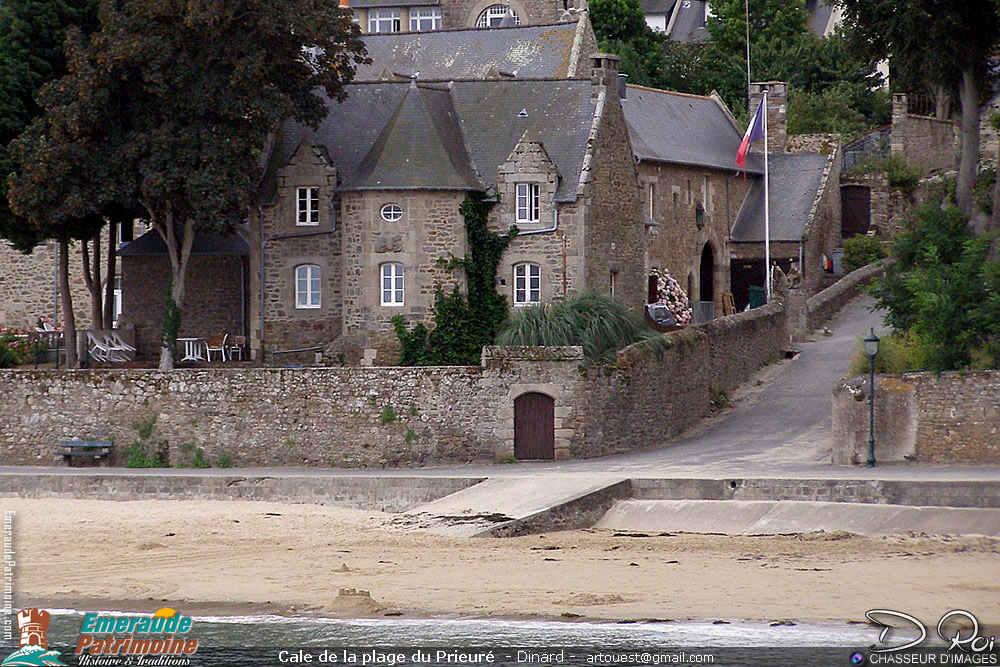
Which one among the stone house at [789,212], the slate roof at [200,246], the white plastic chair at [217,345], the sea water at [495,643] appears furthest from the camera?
the stone house at [789,212]

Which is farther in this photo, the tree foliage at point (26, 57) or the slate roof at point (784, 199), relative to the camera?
the slate roof at point (784, 199)

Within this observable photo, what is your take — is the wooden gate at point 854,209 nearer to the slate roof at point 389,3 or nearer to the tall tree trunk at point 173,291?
the slate roof at point 389,3

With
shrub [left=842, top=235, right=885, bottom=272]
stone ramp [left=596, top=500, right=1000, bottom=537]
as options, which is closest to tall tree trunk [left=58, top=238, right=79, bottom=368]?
stone ramp [left=596, top=500, right=1000, bottom=537]

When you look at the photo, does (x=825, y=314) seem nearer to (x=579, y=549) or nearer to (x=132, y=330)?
(x=132, y=330)

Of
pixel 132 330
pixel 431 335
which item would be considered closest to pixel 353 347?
pixel 431 335

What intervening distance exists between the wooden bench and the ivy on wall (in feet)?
25.5

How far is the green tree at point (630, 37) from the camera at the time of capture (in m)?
62.7

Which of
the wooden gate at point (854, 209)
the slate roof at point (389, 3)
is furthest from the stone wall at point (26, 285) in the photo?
the wooden gate at point (854, 209)

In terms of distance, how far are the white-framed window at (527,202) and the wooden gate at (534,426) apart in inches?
317

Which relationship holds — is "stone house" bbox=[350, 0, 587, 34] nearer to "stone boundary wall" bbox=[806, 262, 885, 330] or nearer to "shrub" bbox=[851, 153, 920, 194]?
"shrub" bbox=[851, 153, 920, 194]

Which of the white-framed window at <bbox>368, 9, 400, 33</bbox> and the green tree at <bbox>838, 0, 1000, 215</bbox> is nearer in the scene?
the green tree at <bbox>838, 0, 1000, 215</bbox>

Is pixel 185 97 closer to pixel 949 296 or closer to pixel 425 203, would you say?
pixel 425 203

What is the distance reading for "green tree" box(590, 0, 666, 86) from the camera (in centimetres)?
6272

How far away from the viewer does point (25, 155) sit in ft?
115
